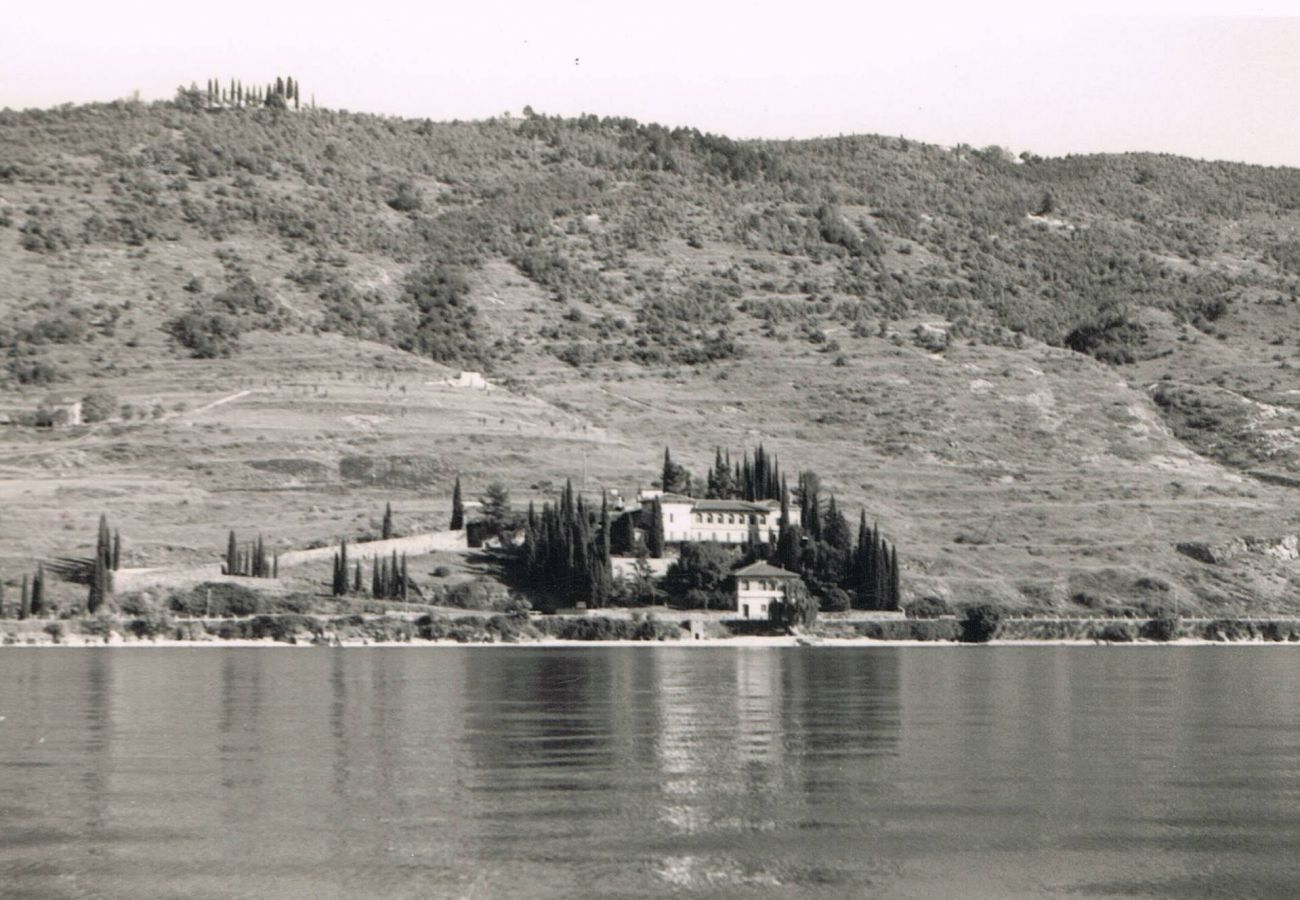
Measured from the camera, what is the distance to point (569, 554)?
103 metres

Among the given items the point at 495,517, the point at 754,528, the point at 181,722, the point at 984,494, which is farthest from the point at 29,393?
the point at 181,722

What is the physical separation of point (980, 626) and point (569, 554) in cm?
2368

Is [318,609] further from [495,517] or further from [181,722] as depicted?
[181,722]

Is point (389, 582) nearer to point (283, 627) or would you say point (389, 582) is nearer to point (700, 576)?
point (283, 627)

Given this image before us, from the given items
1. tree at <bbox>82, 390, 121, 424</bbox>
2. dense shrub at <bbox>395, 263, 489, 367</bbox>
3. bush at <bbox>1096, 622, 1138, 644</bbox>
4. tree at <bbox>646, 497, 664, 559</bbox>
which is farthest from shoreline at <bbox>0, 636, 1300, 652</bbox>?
dense shrub at <bbox>395, 263, 489, 367</bbox>

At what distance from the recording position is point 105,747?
42.7m

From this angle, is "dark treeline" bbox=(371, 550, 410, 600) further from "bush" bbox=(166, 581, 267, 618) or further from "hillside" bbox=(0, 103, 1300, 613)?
"hillside" bbox=(0, 103, 1300, 613)

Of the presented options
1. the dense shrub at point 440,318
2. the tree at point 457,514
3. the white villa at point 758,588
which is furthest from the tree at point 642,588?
the dense shrub at point 440,318

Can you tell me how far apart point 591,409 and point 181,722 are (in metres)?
106

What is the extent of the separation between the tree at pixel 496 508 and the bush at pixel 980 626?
88.7 feet

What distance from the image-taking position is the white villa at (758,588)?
10412 cm

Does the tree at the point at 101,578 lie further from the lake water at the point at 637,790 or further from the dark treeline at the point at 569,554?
the lake water at the point at 637,790

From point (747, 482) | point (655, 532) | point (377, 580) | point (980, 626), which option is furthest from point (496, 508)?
point (980, 626)

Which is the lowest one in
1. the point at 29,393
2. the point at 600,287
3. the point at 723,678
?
the point at 723,678
